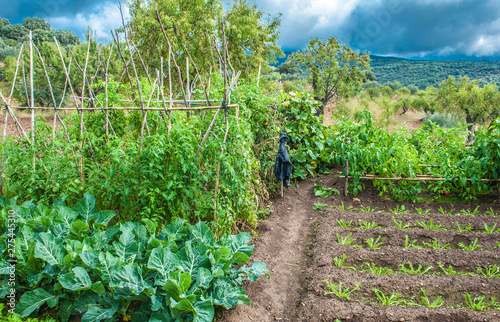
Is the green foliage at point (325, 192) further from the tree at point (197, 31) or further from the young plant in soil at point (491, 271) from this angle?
the tree at point (197, 31)

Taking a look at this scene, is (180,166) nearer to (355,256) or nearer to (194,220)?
(194,220)

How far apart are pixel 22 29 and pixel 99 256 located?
1374 inches

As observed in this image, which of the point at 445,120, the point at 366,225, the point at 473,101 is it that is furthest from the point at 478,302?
the point at 473,101

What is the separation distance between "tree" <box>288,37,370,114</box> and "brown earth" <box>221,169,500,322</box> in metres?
11.6

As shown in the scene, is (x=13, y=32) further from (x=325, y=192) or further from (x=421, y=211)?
(x=421, y=211)

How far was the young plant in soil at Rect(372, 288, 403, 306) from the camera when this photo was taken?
2.84m

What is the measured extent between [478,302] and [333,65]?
568 inches

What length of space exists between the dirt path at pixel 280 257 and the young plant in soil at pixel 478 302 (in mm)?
1509

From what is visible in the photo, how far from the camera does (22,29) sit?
2866cm

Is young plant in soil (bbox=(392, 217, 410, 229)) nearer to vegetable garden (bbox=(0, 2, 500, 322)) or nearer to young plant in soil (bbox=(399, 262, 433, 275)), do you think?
vegetable garden (bbox=(0, 2, 500, 322))

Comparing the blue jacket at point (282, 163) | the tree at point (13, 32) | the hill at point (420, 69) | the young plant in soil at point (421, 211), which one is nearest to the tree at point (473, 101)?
the hill at point (420, 69)

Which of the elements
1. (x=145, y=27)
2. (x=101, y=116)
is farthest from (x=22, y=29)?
(x=101, y=116)

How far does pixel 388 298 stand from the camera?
2.90 metres

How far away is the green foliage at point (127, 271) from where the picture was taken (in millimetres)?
2453
